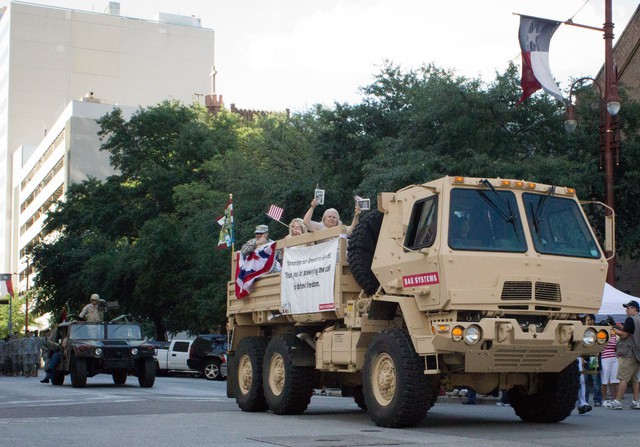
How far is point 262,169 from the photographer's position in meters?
44.6

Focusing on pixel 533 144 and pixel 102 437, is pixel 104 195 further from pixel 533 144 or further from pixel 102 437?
pixel 102 437

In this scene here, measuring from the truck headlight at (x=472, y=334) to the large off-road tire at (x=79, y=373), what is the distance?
638 inches

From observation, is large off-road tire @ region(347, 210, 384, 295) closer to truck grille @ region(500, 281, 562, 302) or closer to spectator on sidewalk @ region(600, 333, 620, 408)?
truck grille @ region(500, 281, 562, 302)

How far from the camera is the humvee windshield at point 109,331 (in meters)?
27.7

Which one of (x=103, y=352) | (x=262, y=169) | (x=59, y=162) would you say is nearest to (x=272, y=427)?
(x=103, y=352)

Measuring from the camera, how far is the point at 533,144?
29.7 meters

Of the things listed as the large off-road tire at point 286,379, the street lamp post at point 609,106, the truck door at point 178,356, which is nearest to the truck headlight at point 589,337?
the large off-road tire at point 286,379

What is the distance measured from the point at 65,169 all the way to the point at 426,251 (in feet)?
294

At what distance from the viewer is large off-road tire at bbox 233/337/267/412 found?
16.5m

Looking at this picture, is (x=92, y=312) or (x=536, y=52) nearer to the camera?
(x=536, y=52)

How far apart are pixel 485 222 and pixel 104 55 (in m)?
107

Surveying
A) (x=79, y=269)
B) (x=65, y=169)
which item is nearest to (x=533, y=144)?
(x=79, y=269)

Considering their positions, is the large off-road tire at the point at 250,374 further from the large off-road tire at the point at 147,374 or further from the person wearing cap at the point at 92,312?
the person wearing cap at the point at 92,312

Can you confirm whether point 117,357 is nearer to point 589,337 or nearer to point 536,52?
point 536,52
